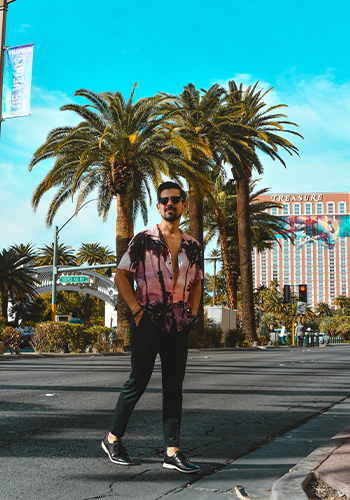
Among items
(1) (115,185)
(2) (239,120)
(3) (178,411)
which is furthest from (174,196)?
(2) (239,120)

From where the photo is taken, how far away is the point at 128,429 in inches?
211

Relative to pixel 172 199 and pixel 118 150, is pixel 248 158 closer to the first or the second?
pixel 118 150

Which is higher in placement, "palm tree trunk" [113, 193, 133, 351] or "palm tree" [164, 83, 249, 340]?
"palm tree" [164, 83, 249, 340]

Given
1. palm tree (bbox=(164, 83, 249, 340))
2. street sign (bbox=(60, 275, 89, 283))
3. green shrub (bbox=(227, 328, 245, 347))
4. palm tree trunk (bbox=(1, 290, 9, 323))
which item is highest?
palm tree (bbox=(164, 83, 249, 340))

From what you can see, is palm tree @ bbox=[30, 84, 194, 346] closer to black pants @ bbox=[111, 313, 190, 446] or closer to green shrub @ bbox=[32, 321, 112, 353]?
green shrub @ bbox=[32, 321, 112, 353]

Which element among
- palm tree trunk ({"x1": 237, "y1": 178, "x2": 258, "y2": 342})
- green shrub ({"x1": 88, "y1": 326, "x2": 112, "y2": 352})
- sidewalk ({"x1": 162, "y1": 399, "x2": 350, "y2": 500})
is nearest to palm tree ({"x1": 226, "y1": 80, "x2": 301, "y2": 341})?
palm tree trunk ({"x1": 237, "y1": 178, "x2": 258, "y2": 342})

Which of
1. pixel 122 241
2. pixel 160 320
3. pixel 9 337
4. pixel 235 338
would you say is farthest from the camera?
pixel 235 338

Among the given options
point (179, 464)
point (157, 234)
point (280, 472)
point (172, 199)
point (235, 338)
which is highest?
point (172, 199)

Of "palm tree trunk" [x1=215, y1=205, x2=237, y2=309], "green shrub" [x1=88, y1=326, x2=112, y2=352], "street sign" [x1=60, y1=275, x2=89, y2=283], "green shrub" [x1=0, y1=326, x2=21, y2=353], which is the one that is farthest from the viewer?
"palm tree trunk" [x1=215, y1=205, x2=237, y2=309]

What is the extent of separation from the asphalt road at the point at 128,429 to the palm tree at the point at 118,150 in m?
13.4

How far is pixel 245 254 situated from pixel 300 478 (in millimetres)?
31151

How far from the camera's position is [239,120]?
3297 centimetres

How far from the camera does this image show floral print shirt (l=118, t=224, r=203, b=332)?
3.73 metres

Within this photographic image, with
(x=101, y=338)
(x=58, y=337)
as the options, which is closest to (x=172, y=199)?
(x=58, y=337)
